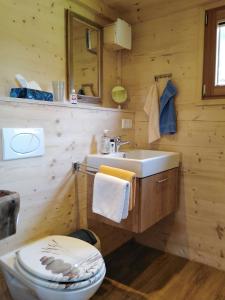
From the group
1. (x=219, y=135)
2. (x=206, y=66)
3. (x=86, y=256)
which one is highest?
(x=206, y=66)

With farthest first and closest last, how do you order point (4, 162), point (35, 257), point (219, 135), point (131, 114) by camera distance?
point (131, 114) < point (219, 135) < point (4, 162) < point (35, 257)

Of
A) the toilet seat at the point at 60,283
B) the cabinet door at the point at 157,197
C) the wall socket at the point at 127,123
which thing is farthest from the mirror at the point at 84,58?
the toilet seat at the point at 60,283

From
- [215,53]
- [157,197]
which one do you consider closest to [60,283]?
[157,197]

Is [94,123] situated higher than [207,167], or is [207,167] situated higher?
[94,123]

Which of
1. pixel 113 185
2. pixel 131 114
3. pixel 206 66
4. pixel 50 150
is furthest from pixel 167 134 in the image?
pixel 50 150

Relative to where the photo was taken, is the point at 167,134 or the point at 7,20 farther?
the point at 167,134

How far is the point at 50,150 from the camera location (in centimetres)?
175

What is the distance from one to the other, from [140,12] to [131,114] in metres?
0.95

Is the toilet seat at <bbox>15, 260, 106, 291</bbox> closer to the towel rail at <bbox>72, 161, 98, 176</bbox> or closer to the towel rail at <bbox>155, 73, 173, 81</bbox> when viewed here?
the towel rail at <bbox>72, 161, 98, 176</bbox>

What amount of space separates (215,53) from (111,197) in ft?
4.70

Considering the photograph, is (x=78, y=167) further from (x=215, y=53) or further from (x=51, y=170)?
(x=215, y=53)

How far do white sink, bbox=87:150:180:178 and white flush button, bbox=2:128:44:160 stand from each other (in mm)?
468

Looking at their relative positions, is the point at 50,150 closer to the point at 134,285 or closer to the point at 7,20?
the point at 7,20

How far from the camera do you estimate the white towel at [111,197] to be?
1.62 m
